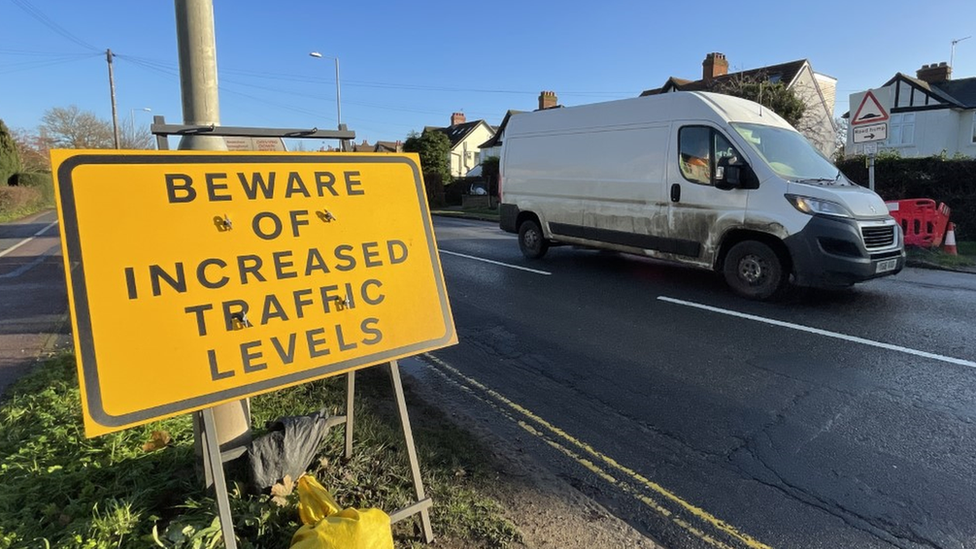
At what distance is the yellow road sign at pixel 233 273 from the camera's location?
1.94m

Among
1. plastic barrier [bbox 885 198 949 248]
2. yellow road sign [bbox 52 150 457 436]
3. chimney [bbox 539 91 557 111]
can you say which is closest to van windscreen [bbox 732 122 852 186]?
plastic barrier [bbox 885 198 949 248]

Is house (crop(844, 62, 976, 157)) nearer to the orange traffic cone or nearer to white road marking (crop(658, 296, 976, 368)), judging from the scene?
the orange traffic cone

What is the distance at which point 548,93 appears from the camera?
37.6 meters

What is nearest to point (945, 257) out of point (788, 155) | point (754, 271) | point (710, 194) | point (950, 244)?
point (950, 244)

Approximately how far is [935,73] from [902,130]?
4.42 metres

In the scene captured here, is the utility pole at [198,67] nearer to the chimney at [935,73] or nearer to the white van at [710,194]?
the white van at [710,194]

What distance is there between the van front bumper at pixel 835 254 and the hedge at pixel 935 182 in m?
7.76

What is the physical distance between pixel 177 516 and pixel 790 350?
194 inches

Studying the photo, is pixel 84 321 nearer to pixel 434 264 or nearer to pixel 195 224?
pixel 195 224

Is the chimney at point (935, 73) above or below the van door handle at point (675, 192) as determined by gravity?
above

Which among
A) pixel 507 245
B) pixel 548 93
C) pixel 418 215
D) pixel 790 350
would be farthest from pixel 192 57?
pixel 548 93

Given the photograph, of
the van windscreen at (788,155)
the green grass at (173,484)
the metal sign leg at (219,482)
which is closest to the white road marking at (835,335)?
the van windscreen at (788,155)

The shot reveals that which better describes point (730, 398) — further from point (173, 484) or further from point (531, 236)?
point (531, 236)

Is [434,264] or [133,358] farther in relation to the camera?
[434,264]
